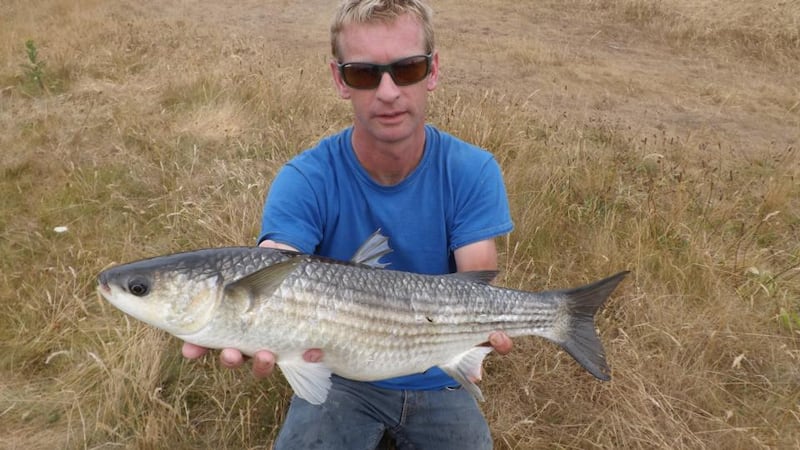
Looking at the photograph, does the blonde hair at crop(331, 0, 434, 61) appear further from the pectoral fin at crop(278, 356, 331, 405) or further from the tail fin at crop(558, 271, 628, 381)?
the pectoral fin at crop(278, 356, 331, 405)

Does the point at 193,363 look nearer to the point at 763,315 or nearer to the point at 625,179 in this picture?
the point at 763,315

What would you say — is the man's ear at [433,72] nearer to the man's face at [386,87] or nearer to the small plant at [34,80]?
the man's face at [386,87]

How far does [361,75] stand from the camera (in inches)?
121

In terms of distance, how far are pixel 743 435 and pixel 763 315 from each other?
46.6 inches

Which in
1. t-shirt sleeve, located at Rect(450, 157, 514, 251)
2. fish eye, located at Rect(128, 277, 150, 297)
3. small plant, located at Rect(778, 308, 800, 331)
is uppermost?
fish eye, located at Rect(128, 277, 150, 297)

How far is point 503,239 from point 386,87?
2.47 m

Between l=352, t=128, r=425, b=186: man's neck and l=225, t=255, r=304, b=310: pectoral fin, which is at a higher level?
l=352, t=128, r=425, b=186: man's neck

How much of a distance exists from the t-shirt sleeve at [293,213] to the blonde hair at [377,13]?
698mm

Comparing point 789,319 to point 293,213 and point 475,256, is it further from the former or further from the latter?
point 293,213

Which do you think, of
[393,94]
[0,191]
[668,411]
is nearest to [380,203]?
[393,94]

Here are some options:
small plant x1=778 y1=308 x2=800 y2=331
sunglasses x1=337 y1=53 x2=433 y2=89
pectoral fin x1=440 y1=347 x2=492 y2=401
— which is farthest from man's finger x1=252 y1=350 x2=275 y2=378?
small plant x1=778 y1=308 x2=800 y2=331

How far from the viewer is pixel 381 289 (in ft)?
8.71

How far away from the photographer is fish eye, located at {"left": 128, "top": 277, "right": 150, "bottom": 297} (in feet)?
7.66

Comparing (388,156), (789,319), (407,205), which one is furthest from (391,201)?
(789,319)
